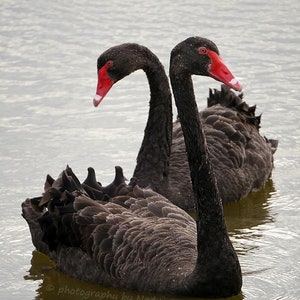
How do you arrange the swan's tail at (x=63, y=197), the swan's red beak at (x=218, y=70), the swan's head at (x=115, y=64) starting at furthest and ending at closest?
the swan's head at (x=115, y=64) → the swan's tail at (x=63, y=197) → the swan's red beak at (x=218, y=70)

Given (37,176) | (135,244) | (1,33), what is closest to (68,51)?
(1,33)

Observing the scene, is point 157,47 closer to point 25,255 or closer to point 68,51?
point 68,51

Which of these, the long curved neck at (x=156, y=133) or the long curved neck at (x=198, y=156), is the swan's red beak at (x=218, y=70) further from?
the long curved neck at (x=156, y=133)

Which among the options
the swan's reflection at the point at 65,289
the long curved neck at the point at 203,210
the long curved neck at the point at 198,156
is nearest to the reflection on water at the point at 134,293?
the swan's reflection at the point at 65,289

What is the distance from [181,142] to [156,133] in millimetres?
507

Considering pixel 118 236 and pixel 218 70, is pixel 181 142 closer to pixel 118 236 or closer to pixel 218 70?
pixel 118 236

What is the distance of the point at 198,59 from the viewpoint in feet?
22.0

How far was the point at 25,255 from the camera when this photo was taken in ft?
25.7

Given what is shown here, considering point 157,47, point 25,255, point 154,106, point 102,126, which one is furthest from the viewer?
point 157,47

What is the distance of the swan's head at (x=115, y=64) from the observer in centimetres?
798

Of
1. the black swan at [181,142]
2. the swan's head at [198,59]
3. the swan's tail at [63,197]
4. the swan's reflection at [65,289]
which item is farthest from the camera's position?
the black swan at [181,142]

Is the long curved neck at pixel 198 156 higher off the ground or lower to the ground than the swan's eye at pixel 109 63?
lower

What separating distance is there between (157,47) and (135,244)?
4.71 m

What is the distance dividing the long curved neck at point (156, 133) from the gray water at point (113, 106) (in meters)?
0.42
